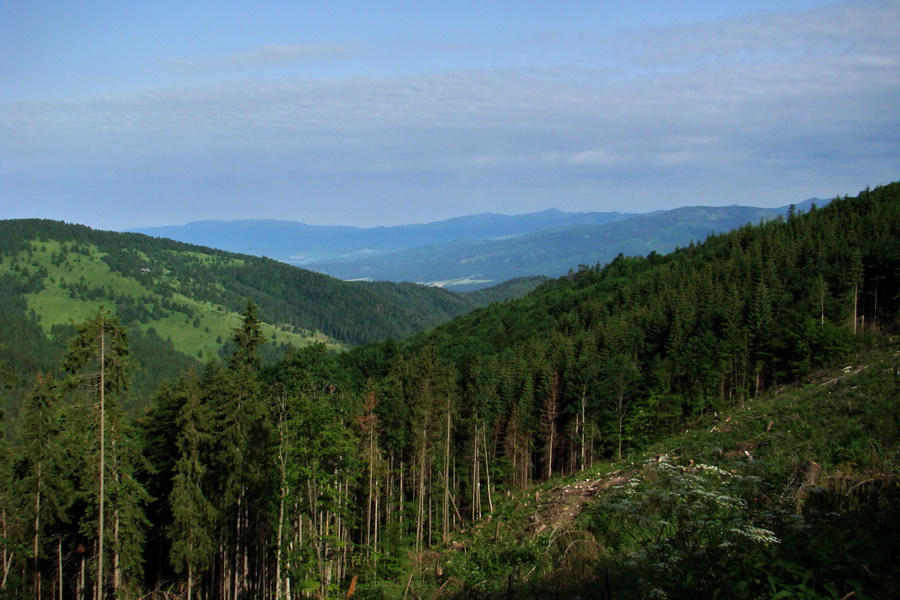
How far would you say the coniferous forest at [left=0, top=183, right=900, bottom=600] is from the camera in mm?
7359

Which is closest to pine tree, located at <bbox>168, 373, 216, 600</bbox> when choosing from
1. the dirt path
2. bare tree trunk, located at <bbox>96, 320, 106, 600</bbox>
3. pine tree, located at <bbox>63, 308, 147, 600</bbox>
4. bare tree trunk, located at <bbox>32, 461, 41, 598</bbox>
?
pine tree, located at <bbox>63, 308, 147, 600</bbox>

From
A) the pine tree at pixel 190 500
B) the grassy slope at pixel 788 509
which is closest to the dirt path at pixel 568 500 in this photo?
the grassy slope at pixel 788 509

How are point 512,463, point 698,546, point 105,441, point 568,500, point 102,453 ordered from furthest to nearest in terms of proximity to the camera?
1. point 512,463
2. point 568,500
3. point 105,441
4. point 102,453
5. point 698,546

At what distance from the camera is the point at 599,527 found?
43.9ft

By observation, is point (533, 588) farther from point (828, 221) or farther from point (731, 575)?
point (828, 221)

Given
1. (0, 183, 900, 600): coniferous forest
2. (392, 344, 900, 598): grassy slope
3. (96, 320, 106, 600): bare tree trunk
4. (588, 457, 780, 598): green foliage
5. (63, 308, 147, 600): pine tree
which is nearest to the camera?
(392, 344, 900, 598): grassy slope

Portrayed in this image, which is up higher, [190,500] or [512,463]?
[190,500]

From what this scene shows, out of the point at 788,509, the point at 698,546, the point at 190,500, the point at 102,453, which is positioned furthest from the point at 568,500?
the point at 102,453

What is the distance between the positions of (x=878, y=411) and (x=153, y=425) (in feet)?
99.1

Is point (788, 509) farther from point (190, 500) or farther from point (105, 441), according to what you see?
point (190, 500)

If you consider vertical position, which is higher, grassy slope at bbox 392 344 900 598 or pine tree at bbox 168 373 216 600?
grassy slope at bbox 392 344 900 598

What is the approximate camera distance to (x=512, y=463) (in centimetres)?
4269

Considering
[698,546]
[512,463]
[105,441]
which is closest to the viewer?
[698,546]

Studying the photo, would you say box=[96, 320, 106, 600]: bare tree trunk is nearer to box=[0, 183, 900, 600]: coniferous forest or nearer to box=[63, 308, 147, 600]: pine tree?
box=[63, 308, 147, 600]: pine tree
